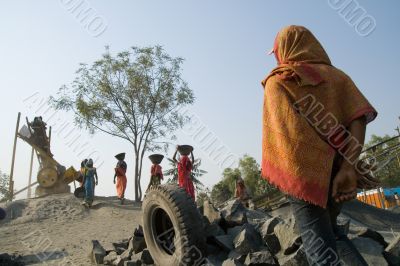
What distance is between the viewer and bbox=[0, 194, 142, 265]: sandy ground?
20.0 feet

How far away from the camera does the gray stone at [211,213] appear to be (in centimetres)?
452

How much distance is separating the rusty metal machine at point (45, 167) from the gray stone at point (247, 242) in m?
12.3

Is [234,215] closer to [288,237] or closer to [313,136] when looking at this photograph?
[288,237]

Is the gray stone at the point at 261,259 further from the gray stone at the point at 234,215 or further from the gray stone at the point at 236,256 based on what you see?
the gray stone at the point at 234,215

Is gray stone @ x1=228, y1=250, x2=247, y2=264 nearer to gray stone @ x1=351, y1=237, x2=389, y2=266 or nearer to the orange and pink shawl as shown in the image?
gray stone @ x1=351, y1=237, x2=389, y2=266

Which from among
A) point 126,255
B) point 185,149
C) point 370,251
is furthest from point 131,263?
point 185,149

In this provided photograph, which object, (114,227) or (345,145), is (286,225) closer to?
(345,145)

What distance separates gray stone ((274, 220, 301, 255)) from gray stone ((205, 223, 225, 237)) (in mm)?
831

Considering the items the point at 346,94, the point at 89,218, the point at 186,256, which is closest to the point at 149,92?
the point at 89,218

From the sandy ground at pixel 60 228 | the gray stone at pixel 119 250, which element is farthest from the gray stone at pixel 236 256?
the sandy ground at pixel 60 228

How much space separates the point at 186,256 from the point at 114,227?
6077mm

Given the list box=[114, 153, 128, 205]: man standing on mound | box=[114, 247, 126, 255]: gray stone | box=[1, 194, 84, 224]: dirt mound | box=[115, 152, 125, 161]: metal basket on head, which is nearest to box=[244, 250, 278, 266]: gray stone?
box=[114, 247, 126, 255]: gray stone

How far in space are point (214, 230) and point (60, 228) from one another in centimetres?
695

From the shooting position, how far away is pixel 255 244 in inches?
146
